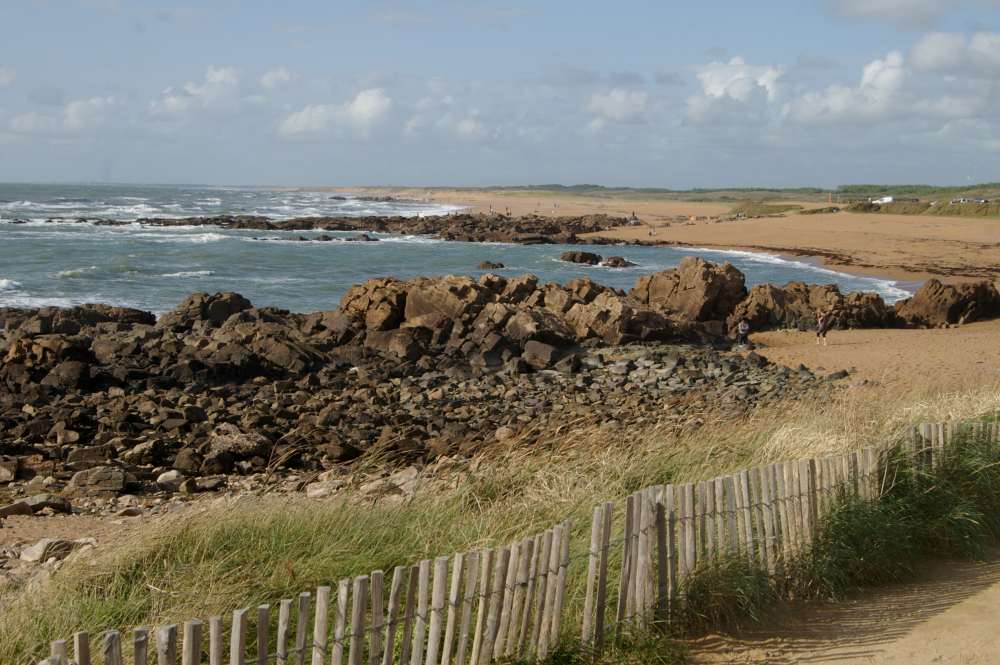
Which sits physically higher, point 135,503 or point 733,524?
point 733,524

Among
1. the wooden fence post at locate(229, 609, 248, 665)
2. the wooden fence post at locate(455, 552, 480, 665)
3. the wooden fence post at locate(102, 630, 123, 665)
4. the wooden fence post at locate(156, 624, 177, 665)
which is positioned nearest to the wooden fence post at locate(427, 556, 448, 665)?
the wooden fence post at locate(455, 552, 480, 665)

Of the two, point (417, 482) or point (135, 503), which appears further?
point (135, 503)

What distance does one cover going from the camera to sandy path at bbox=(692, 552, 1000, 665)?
612 cm

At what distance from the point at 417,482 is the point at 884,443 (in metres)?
3.98

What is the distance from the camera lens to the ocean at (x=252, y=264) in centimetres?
3503

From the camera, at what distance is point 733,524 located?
21.6 ft

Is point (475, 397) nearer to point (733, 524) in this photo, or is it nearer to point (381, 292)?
point (381, 292)

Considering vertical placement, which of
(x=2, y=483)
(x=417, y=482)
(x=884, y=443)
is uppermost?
(x=884, y=443)

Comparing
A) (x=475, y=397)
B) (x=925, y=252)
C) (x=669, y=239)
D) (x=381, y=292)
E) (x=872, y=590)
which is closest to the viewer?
(x=872, y=590)

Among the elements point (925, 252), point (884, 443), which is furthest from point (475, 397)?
point (925, 252)

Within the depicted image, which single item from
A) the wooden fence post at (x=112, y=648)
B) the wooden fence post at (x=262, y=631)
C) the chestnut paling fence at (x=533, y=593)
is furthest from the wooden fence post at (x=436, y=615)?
the wooden fence post at (x=112, y=648)

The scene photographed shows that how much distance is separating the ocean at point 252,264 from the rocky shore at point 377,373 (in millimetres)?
7896

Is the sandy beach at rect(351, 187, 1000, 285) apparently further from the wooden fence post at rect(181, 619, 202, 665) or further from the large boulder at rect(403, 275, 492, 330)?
the wooden fence post at rect(181, 619, 202, 665)

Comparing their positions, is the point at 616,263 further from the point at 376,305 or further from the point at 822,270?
the point at 376,305
